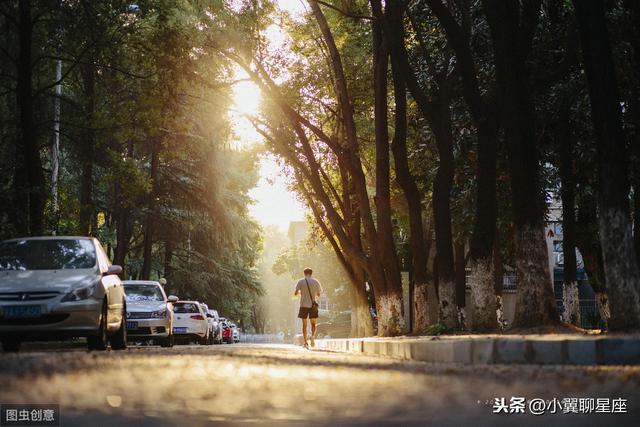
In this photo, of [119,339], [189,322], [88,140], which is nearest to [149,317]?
[88,140]

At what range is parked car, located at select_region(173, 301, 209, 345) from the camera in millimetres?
31984

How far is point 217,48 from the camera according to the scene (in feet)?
81.7

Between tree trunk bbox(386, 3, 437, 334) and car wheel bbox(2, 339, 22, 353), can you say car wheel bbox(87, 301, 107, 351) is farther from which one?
tree trunk bbox(386, 3, 437, 334)

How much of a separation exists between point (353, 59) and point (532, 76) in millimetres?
7125

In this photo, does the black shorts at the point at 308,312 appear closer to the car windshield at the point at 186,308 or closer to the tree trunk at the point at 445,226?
the tree trunk at the point at 445,226

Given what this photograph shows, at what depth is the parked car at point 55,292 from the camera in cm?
1370

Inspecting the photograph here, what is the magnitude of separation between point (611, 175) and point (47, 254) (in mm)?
8462

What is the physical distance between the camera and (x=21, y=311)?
13.6 meters

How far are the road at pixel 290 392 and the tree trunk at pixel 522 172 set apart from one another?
17.4 feet

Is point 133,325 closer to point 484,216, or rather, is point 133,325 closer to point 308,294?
point 308,294

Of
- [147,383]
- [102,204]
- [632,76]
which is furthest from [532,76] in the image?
[102,204]

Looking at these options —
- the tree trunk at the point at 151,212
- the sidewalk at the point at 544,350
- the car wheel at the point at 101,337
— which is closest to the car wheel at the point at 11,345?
the car wheel at the point at 101,337

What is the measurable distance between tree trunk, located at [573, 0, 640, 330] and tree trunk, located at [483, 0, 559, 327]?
195 cm

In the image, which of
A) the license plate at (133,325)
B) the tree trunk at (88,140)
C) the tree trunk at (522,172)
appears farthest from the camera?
the tree trunk at (88,140)
